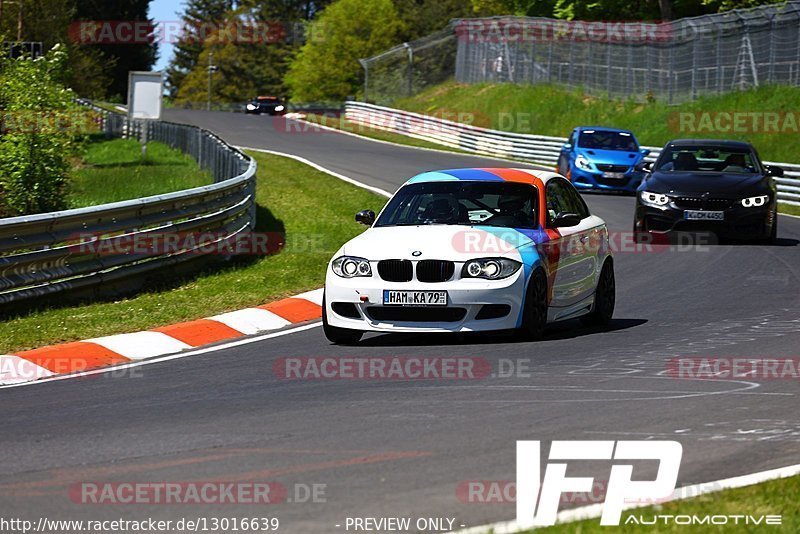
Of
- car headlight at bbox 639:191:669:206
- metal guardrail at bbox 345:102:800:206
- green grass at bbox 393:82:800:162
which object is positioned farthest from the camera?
green grass at bbox 393:82:800:162

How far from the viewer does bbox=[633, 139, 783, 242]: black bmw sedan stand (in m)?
20.0

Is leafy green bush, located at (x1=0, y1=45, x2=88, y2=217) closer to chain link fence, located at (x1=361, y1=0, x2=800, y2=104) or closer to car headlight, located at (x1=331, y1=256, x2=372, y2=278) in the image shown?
car headlight, located at (x1=331, y1=256, x2=372, y2=278)

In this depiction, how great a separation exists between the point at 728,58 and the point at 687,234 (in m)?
26.0

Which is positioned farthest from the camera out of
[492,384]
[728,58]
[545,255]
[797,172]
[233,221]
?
[728,58]

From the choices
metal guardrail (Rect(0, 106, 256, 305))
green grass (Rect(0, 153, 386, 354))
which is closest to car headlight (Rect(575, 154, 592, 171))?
green grass (Rect(0, 153, 386, 354))

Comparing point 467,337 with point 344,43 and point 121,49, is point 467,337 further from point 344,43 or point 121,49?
point 344,43

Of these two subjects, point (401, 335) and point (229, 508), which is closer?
point (229, 508)

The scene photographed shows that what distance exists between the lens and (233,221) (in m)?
18.8

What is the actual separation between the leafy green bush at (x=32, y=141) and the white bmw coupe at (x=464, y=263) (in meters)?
14.7

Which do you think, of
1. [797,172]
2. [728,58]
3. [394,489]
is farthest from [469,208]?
[728,58]

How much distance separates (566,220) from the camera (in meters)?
12.0

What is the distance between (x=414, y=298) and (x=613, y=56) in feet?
146

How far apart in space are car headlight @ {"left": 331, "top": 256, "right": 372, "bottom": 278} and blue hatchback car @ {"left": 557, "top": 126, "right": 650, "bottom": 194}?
20464 mm

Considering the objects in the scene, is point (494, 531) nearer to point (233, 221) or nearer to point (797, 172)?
point (233, 221)
